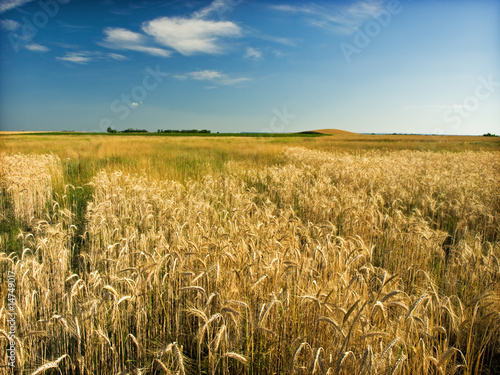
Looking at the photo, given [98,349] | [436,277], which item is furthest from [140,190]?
[436,277]

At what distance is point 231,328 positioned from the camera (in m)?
2.27

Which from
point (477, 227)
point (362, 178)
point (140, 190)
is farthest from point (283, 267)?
point (362, 178)

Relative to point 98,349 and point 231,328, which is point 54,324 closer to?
point 98,349

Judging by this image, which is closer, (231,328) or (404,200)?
(231,328)

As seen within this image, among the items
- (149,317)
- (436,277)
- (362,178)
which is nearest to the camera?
(149,317)

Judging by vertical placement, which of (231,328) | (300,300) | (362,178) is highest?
(362,178)

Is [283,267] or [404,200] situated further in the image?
[404,200]

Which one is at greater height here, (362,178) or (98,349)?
(362,178)

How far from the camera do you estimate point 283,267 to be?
263 centimetres

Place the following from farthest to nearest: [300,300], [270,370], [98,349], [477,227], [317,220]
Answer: [317,220] < [477,227] < [300,300] < [98,349] < [270,370]

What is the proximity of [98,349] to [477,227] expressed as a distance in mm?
5914

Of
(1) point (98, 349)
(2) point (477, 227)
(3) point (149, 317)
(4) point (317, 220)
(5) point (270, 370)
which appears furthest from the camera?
→ (4) point (317, 220)

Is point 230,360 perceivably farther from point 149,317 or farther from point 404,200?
point 404,200

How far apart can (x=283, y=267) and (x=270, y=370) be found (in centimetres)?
86
